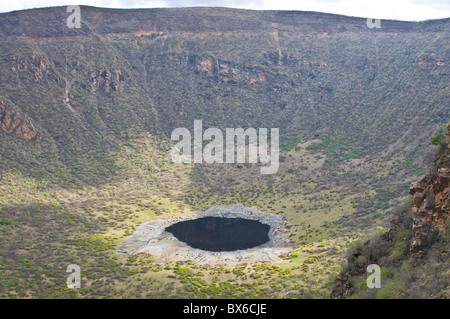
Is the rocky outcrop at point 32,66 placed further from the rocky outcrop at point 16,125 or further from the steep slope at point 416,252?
the steep slope at point 416,252

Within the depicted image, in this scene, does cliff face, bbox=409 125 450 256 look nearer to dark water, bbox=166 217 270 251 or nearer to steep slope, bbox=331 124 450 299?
steep slope, bbox=331 124 450 299

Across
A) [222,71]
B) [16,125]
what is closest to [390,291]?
[16,125]

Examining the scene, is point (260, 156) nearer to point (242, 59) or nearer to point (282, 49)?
point (242, 59)

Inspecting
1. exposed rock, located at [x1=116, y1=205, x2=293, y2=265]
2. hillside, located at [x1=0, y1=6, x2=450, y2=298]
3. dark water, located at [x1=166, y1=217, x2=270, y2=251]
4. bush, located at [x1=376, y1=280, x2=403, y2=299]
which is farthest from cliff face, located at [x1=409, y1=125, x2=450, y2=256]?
dark water, located at [x1=166, y1=217, x2=270, y2=251]

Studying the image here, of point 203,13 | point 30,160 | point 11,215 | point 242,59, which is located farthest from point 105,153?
point 203,13

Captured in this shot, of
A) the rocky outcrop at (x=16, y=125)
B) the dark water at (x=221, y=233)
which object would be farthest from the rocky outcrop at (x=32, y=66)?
the dark water at (x=221, y=233)

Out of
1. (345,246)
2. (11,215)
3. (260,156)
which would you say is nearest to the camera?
(345,246)
